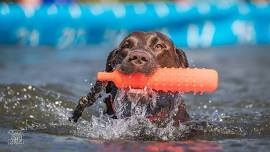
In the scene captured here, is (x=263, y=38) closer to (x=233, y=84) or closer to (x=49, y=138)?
(x=233, y=84)

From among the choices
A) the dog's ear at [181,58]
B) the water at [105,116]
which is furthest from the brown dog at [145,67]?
the water at [105,116]

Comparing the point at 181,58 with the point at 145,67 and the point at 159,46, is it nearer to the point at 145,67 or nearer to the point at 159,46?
the point at 159,46

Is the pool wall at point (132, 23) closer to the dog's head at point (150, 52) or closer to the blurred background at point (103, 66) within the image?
the blurred background at point (103, 66)

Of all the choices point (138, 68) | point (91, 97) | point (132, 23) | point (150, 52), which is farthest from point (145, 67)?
point (132, 23)

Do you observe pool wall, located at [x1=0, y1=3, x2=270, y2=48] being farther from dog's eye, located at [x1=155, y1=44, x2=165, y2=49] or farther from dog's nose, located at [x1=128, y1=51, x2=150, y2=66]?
dog's nose, located at [x1=128, y1=51, x2=150, y2=66]

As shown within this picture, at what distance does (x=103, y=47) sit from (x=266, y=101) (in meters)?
6.26

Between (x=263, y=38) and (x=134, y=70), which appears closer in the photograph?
(x=134, y=70)

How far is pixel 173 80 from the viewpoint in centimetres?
578

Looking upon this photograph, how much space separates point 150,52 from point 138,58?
487mm

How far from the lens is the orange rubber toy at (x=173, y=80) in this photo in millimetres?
5746

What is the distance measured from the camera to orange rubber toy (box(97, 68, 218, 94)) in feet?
18.9

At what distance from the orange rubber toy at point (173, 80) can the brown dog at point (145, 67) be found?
2.5 inches

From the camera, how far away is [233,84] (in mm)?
10227

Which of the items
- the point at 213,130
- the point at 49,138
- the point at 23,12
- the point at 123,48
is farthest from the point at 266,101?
the point at 23,12
